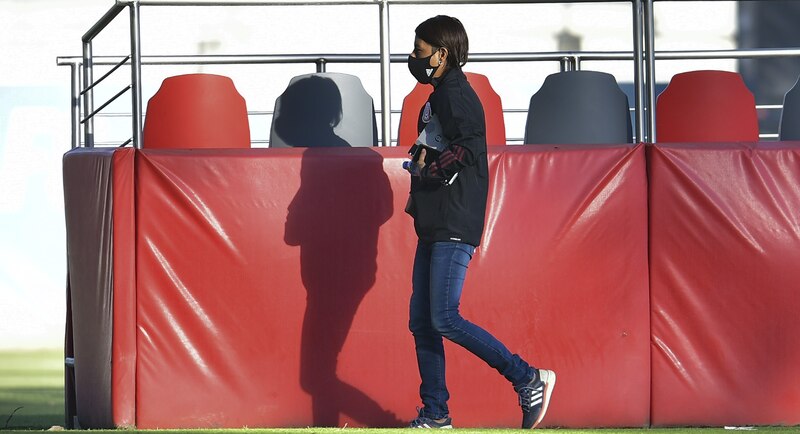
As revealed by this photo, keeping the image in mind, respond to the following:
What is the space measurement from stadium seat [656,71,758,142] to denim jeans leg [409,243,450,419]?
1.82 meters

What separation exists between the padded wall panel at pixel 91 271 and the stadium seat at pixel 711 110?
97.9 inches

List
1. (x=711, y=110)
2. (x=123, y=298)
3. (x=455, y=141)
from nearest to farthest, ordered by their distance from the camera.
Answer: (x=455, y=141), (x=123, y=298), (x=711, y=110)

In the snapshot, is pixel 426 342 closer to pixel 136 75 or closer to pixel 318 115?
pixel 318 115

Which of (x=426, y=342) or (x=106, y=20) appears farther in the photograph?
(x=106, y=20)

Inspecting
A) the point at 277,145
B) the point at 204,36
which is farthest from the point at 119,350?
the point at 204,36

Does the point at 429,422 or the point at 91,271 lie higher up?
the point at 91,271

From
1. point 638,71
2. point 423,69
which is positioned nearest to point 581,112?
point 638,71

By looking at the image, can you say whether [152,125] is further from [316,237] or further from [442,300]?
[442,300]

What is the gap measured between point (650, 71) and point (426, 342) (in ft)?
5.39

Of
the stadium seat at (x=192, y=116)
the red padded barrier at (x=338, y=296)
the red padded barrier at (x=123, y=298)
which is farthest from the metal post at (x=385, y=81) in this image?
the red padded barrier at (x=123, y=298)

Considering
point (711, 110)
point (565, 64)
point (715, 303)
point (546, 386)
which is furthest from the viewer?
point (565, 64)

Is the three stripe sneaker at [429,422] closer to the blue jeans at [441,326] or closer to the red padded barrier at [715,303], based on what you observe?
the blue jeans at [441,326]

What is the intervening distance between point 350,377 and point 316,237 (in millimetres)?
552

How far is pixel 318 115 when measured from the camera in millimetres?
5453
